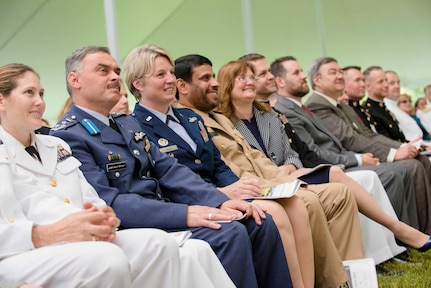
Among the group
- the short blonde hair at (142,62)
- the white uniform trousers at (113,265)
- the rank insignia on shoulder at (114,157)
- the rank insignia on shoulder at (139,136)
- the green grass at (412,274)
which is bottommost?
the green grass at (412,274)

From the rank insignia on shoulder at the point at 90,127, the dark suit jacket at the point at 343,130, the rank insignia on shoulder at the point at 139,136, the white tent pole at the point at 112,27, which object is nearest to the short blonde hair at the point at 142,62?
Result: the rank insignia on shoulder at the point at 139,136

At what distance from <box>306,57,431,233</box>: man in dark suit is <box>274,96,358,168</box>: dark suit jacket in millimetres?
308

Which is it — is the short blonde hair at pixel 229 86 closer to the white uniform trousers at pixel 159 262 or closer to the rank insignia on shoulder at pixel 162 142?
the rank insignia on shoulder at pixel 162 142

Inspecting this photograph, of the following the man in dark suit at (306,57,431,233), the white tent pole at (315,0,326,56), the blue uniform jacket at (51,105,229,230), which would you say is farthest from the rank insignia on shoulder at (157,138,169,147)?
the white tent pole at (315,0,326,56)

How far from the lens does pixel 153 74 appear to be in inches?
124

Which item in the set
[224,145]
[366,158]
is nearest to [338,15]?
[366,158]

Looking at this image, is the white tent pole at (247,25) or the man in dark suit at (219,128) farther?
the white tent pole at (247,25)

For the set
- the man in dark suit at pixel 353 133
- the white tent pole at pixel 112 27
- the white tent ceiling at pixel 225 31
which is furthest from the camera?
the man in dark suit at pixel 353 133

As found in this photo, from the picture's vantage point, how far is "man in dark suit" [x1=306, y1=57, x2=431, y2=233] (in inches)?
181

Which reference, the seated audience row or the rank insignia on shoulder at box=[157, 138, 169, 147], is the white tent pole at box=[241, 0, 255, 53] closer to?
the seated audience row

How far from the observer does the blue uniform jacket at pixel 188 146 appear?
3029 mm

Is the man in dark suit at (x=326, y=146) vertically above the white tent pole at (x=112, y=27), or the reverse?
the white tent pole at (x=112, y=27)

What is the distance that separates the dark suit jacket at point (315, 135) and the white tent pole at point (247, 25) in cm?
168

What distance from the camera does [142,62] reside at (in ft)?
10.4
